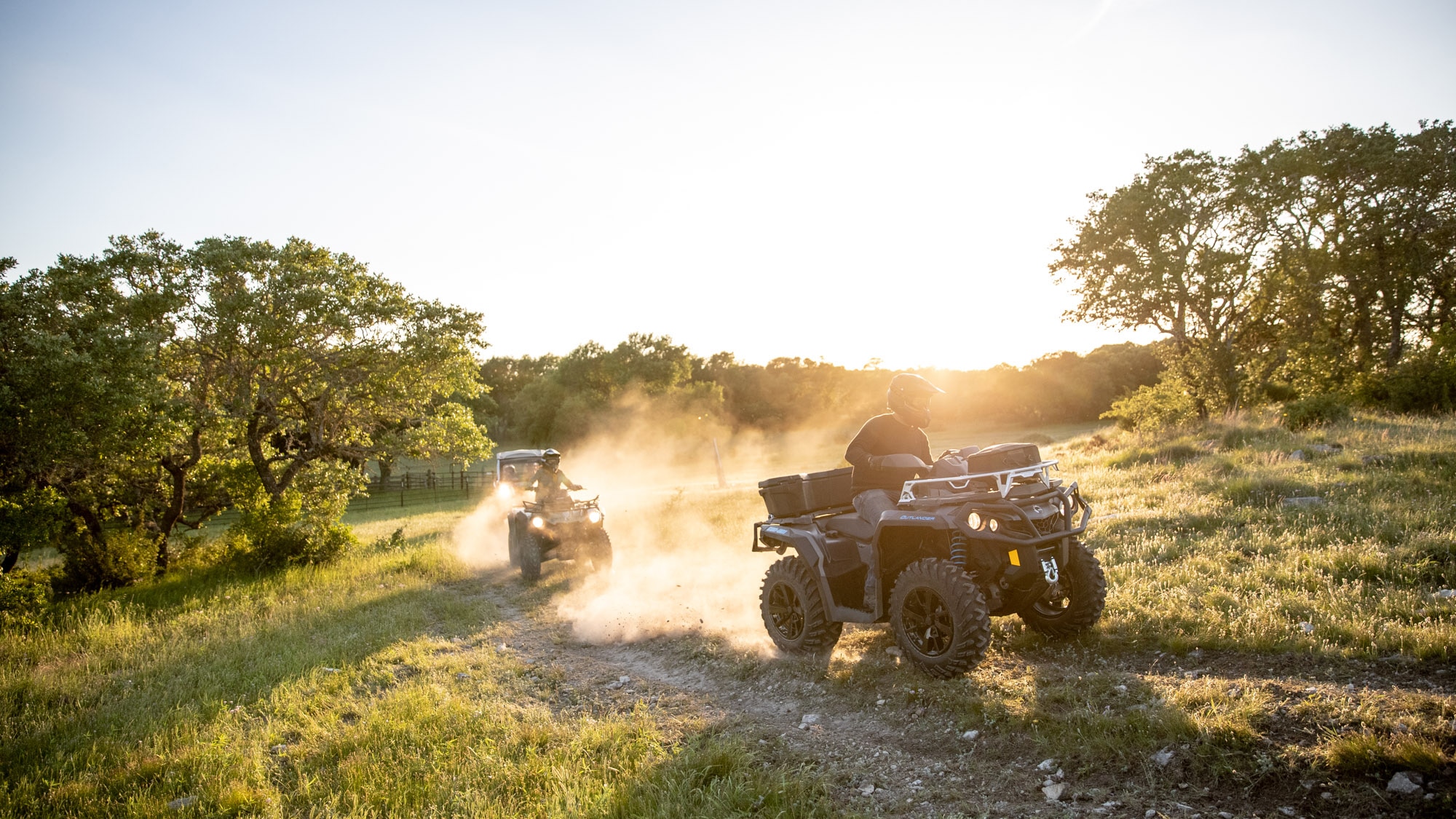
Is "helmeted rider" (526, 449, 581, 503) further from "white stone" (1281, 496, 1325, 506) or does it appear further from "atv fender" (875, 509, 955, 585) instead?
"white stone" (1281, 496, 1325, 506)

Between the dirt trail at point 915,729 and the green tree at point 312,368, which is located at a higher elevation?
the green tree at point 312,368

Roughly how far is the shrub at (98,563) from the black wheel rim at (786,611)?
516 inches

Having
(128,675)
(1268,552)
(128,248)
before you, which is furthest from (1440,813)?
(128,248)

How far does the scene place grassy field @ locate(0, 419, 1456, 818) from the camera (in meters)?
4.19

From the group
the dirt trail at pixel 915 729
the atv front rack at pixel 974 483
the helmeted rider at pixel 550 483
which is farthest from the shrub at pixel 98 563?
the atv front rack at pixel 974 483

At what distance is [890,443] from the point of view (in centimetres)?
661

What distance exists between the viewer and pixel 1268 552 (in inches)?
321

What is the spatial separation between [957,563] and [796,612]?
2.05 metres

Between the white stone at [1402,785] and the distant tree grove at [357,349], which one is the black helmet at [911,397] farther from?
the distant tree grove at [357,349]

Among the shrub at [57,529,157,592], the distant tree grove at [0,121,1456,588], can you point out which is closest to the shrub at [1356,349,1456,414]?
the distant tree grove at [0,121,1456,588]

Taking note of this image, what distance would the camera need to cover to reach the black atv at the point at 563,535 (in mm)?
12336

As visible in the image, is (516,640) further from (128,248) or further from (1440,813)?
(128,248)

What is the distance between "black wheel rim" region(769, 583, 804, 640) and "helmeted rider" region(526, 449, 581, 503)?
604cm

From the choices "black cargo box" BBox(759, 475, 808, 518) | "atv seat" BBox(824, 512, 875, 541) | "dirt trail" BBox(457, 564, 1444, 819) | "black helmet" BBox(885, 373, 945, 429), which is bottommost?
"dirt trail" BBox(457, 564, 1444, 819)
